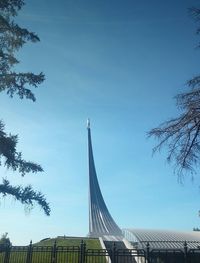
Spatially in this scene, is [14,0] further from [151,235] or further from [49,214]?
[151,235]

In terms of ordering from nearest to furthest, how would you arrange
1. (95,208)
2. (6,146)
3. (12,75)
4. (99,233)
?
(6,146), (12,75), (99,233), (95,208)

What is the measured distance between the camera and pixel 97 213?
9244 cm

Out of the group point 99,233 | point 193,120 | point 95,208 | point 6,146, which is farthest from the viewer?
point 95,208

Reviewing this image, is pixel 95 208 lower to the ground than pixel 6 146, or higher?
higher

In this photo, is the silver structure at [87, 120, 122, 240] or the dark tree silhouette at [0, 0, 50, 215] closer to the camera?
the dark tree silhouette at [0, 0, 50, 215]

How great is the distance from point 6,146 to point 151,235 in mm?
37763

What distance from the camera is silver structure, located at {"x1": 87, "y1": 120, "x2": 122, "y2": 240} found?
84300 millimetres

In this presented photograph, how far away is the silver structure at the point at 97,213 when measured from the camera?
277 feet

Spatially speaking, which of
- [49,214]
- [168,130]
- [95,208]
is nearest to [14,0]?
[49,214]

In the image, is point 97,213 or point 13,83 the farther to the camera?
point 97,213

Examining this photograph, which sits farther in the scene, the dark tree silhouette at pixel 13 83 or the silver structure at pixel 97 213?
the silver structure at pixel 97 213

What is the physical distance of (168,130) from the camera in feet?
24.0

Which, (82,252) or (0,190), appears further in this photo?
(82,252)

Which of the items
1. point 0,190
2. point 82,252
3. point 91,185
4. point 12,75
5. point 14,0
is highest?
point 91,185
